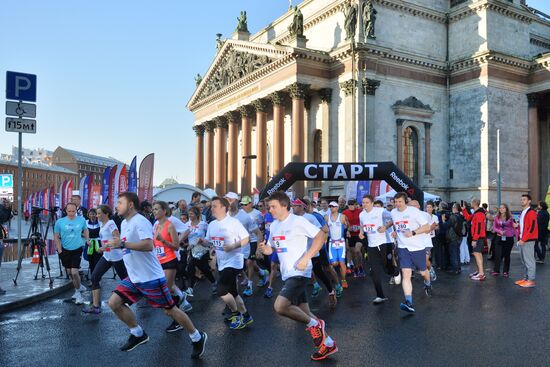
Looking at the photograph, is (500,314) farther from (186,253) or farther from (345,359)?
(186,253)

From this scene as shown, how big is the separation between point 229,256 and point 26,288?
223 inches

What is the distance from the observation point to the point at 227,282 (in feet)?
24.6

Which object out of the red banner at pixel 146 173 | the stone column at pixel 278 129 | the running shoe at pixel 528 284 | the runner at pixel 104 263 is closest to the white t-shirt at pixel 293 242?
the runner at pixel 104 263

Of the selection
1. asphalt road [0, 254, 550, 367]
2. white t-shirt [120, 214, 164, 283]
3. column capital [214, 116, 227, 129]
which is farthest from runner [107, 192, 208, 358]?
column capital [214, 116, 227, 129]

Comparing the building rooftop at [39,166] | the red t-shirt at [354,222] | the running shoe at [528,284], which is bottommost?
the running shoe at [528,284]

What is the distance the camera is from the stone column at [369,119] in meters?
30.6

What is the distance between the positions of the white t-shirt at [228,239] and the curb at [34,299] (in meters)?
4.18

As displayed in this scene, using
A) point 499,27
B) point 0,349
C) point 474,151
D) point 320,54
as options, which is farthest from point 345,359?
point 499,27

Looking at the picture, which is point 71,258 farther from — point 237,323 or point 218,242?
point 237,323

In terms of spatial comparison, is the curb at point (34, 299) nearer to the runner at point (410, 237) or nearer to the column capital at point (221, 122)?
the runner at point (410, 237)

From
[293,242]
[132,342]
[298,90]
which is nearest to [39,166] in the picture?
[298,90]

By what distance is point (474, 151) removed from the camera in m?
33.5

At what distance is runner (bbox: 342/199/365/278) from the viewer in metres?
13.3

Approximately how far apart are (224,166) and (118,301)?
3843cm
